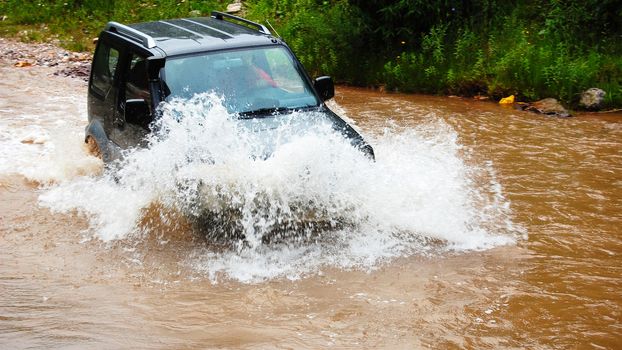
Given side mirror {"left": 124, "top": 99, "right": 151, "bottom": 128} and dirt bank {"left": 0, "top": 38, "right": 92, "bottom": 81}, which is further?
dirt bank {"left": 0, "top": 38, "right": 92, "bottom": 81}

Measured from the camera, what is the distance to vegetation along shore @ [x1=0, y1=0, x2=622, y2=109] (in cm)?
1069

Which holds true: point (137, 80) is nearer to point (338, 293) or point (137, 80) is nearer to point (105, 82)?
point (105, 82)

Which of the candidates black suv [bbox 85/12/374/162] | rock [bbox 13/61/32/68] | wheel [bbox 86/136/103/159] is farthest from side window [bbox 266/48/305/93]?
rock [bbox 13/61/32/68]

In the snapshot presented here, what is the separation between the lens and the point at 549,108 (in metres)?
10.2

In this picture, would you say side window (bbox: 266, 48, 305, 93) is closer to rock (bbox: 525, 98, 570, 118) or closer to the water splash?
the water splash

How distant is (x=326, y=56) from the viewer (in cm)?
1269

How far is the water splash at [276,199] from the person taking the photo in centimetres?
561

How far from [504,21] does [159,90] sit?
7633mm

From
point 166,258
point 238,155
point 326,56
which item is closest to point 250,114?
point 238,155

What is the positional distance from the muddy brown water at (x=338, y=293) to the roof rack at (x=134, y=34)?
1445 millimetres

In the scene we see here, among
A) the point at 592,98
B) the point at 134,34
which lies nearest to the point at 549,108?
the point at 592,98

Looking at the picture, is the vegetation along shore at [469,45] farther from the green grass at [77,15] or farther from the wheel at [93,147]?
the wheel at [93,147]

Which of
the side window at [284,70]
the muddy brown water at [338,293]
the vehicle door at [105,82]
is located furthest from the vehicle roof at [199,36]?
the muddy brown water at [338,293]

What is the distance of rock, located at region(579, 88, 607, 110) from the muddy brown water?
2752mm
